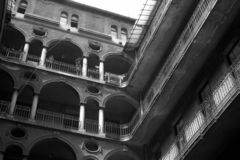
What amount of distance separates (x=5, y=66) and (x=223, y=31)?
1109cm

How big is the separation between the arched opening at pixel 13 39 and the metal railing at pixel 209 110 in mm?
11418

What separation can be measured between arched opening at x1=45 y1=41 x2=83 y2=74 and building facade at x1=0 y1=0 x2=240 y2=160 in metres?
0.06

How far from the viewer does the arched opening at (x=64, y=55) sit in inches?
836

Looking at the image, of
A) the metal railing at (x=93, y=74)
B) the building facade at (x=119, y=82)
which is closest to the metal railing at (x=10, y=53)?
the building facade at (x=119, y=82)

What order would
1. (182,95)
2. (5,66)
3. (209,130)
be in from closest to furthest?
(209,130), (182,95), (5,66)

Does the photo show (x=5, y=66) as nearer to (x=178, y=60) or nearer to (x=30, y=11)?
(x=30, y=11)

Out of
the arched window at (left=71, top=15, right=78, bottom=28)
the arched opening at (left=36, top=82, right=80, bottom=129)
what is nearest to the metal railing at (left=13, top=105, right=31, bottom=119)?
the arched opening at (left=36, top=82, right=80, bottom=129)

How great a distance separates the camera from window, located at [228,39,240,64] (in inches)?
535

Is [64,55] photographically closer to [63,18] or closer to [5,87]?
[63,18]

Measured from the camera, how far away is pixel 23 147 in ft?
51.2

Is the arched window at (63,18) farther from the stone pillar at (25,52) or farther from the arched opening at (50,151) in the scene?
the arched opening at (50,151)

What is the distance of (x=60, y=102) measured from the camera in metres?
20.2

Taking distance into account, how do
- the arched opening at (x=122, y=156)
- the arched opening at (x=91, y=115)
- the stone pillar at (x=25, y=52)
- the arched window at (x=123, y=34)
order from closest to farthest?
the arched opening at (x=122, y=156)
the arched opening at (x=91, y=115)
the stone pillar at (x=25, y=52)
the arched window at (x=123, y=34)

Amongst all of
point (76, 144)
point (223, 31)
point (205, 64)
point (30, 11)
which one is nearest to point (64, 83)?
point (76, 144)
